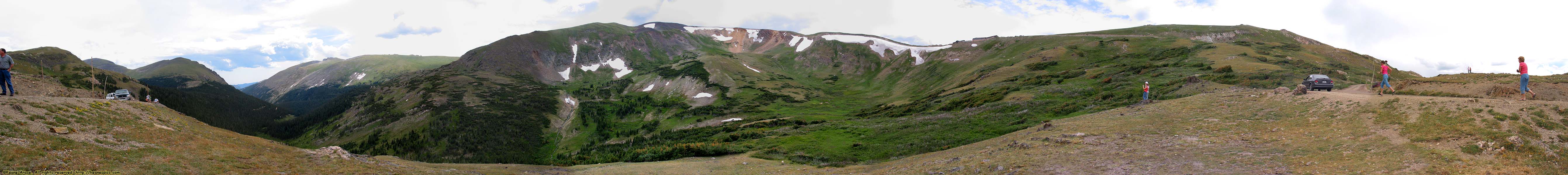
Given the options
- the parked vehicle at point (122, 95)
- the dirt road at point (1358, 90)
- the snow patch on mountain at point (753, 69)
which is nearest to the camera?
the dirt road at point (1358, 90)

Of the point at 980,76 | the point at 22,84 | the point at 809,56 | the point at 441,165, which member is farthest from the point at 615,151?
the point at 809,56

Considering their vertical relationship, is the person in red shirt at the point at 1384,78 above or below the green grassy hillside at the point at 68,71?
below

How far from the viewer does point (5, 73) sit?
27922 millimetres

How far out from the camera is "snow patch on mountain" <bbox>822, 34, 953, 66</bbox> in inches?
6137

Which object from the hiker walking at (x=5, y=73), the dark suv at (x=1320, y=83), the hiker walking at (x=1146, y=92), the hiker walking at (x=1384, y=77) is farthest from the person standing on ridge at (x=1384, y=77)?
the hiker walking at (x=5, y=73)

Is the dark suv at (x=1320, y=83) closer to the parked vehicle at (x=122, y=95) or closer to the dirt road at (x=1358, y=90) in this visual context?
the dirt road at (x=1358, y=90)

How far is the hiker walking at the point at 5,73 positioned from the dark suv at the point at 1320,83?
72.0m

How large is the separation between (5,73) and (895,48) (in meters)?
165

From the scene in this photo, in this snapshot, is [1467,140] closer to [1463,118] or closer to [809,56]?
→ [1463,118]

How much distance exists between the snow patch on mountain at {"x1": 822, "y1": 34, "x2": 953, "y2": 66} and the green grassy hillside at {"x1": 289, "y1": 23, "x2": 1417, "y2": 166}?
1.31 metres

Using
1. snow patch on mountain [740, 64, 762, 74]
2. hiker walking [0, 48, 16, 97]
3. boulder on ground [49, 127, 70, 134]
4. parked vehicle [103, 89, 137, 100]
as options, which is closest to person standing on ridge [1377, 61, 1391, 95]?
boulder on ground [49, 127, 70, 134]

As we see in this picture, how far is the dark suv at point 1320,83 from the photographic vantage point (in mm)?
38750

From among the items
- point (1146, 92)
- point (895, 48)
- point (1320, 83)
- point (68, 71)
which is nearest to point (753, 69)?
point (895, 48)

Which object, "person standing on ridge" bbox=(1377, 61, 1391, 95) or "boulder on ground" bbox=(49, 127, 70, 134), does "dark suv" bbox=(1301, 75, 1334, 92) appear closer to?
"person standing on ridge" bbox=(1377, 61, 1391, 95)
